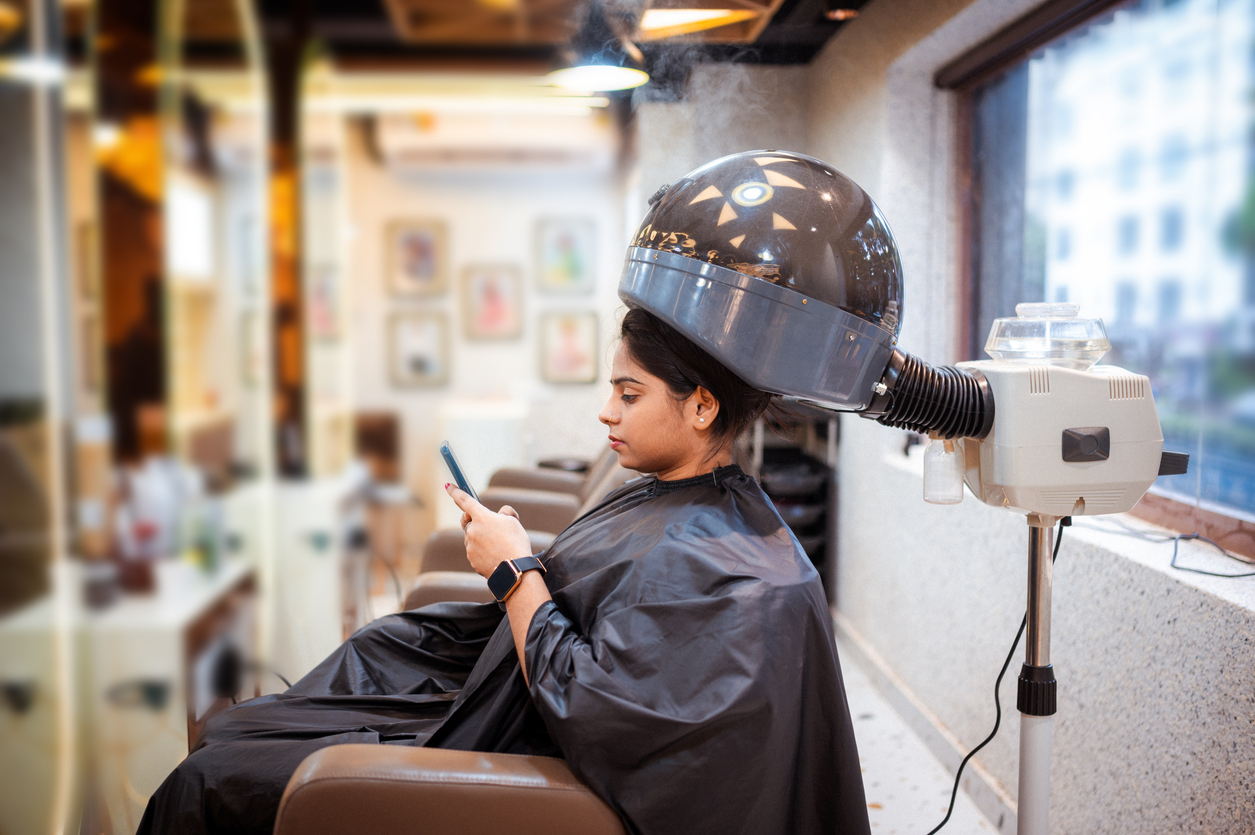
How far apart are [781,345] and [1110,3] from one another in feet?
4.05

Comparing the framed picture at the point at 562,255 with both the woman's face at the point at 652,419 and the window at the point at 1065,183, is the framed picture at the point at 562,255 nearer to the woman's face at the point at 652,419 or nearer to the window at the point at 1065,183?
the window at the point at 1065,183

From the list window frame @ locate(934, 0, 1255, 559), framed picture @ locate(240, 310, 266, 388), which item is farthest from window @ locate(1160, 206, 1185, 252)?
framed picture @ locate(240, 310, 266, 388)

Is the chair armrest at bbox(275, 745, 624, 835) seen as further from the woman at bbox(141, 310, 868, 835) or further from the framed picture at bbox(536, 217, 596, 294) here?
the framed picture at bbox(536, 217, 596, 294)

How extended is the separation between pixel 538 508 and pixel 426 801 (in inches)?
50.2

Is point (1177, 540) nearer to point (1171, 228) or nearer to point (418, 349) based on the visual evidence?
point (1171, 228)

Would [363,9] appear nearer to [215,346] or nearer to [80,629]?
[215,346]

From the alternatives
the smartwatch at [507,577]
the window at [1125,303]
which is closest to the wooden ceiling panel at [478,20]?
the window at [1125,303]

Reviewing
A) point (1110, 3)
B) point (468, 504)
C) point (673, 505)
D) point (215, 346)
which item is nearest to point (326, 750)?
point (468, 504)

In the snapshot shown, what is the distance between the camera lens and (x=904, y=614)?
6.46ft

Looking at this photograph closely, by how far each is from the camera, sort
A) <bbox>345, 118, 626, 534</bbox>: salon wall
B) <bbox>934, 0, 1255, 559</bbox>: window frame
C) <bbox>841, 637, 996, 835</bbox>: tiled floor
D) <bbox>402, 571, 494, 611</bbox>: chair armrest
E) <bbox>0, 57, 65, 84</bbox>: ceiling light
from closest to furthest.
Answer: <bbox>934, 0, 1255, 559</bbox>: window frame < <bbox>402, 571, 494, 611</bbox>: chair armrest < <bbox>841, 637, 996, 835</bbox>: tiled floor < <bbox>0, 57, 65, 84</bbox>: ceiling light < <bbox>345, 118, 626, 534</bbox>: salon wall

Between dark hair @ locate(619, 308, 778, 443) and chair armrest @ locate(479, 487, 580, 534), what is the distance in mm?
1107

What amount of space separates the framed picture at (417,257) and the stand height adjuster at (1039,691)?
290cm

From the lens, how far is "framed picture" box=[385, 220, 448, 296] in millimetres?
3273

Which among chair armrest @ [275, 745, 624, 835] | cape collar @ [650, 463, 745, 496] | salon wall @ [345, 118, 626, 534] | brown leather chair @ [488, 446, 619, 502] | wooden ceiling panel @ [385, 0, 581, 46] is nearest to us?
chair armrest @ [275, 745, 624, 835]
